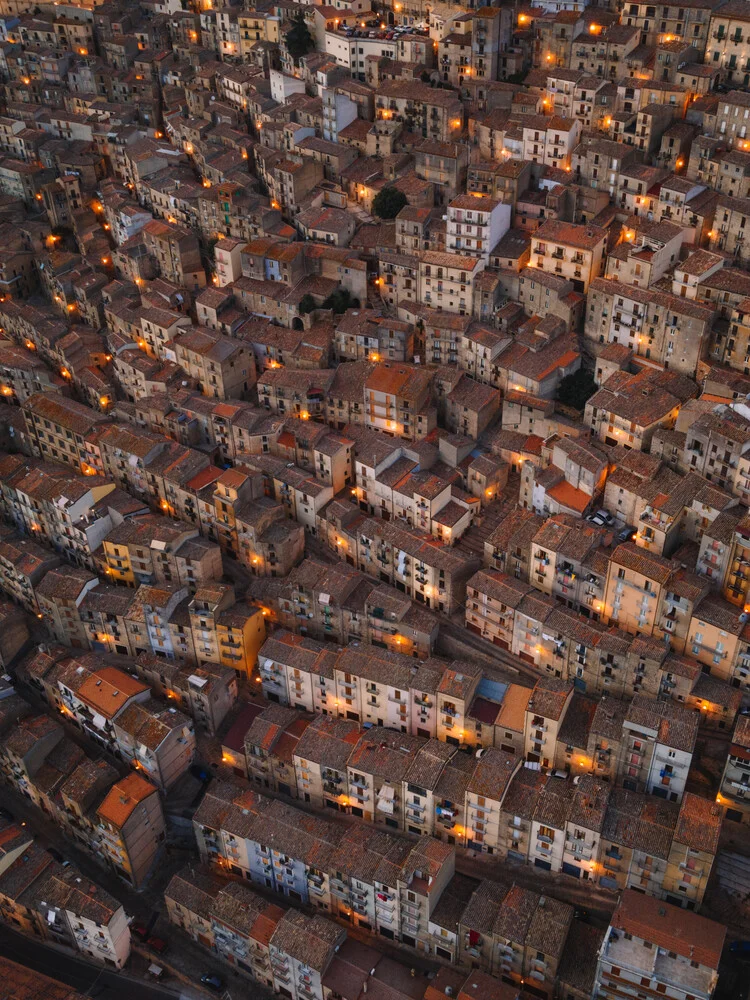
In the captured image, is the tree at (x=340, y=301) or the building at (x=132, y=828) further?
the tree at (x=340, y=301)

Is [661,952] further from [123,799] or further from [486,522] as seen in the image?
[123,799]

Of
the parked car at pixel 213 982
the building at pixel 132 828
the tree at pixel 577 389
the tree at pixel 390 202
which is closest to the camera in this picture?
the parked car at pixel 213 982

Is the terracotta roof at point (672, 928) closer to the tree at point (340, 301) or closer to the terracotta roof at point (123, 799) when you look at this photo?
the terracotta roof at point (123, 799)

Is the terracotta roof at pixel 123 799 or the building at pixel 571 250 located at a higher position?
the building at pixel 571 250

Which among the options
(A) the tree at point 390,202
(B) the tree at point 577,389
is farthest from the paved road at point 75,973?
(A) the tree at point 390,202

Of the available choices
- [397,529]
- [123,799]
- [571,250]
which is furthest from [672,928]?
[571,250]

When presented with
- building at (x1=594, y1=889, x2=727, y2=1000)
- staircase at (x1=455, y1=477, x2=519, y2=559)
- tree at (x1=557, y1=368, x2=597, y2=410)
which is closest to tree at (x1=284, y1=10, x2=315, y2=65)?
tree at (x1=557, y1=368, x2=597, y2=410)

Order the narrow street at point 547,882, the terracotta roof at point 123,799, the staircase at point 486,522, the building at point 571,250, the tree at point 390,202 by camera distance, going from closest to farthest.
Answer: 1. the narrow street at point 547,882
2. the terracotta roof at point 123,799
3. the staircase at point 486,522
4. the building at point 571,250
5. the tree at point 390,202

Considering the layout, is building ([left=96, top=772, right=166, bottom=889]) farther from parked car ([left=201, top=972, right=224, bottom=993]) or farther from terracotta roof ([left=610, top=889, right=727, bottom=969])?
terracotta roof ([left=610, top=889, right=727, bottom=969])

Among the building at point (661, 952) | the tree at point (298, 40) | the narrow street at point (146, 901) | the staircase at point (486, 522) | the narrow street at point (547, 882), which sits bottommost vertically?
the narrow street at point (146, 901)
